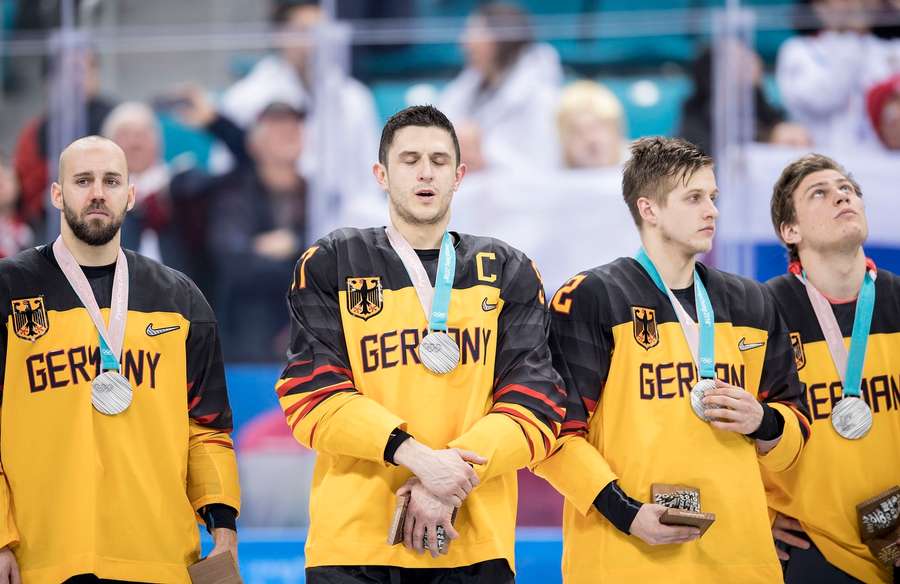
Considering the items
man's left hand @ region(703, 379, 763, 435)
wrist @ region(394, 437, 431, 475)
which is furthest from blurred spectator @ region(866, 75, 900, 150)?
wrist @ region(394, 437, 431, 475)

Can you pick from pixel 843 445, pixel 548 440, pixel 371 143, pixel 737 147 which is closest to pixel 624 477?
pixel 548 440

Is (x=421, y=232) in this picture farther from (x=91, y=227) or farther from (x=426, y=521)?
(x=91, y=227)

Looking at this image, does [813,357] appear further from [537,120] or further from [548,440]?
[537,120]

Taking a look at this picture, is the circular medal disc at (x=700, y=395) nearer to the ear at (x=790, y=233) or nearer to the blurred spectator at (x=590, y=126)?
the ear at (x=790, y=233)

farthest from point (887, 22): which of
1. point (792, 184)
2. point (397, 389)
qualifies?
point (397, 389)

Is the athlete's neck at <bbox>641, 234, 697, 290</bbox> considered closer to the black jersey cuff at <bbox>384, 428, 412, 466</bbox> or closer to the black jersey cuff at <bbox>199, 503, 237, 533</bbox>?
the black jersey cuff at <bbox>384, 428, 412, 466</bbox>

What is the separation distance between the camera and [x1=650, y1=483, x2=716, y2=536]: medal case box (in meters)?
3.13

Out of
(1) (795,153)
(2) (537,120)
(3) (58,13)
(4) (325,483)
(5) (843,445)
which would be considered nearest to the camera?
(4) (325,483)

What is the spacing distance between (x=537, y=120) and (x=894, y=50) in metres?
1.88

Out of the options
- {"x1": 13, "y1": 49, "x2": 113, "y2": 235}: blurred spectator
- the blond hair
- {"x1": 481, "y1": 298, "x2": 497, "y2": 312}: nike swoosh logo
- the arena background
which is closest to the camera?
{"x1": 481, "y1": 298, "x2": 497, "y2": 312}: nike swoosh logo

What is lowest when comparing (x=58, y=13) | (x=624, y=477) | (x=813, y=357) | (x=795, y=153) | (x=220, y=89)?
(x=624, y=477)

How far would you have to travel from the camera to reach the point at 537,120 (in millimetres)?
6262

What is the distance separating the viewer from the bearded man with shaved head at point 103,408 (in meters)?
3.11

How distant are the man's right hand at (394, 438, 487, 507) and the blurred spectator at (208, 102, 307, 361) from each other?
129 inches
